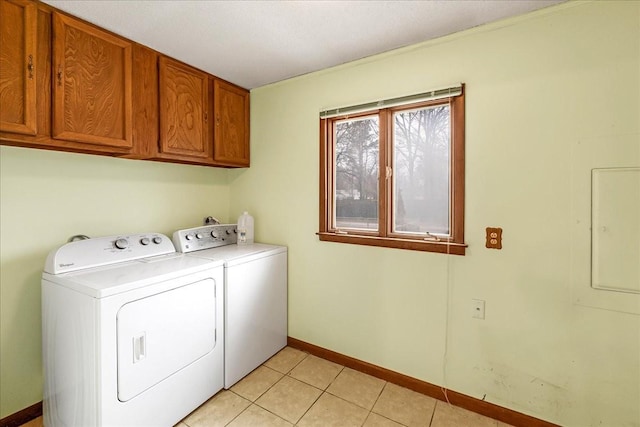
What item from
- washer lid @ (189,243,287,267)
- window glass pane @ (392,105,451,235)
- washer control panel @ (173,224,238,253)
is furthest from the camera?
washer control panel @ (173,224,238,253)

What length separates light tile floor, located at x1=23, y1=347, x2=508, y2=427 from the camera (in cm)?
168

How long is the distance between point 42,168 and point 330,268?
1943 millimetres

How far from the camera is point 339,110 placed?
7.14ft

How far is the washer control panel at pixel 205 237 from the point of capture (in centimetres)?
216

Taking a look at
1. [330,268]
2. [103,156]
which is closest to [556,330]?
[330,268]

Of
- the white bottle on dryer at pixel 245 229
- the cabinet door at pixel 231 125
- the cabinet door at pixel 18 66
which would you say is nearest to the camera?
the cabinet door at pixel 18 66

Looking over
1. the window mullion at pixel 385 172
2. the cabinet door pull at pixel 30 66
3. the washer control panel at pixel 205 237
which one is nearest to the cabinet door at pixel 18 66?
the cabinet door pull at pixel 30 66

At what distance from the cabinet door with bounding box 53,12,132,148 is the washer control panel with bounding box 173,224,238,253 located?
733mm

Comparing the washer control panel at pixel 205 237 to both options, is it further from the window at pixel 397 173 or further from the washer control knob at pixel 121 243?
the window at pixel 397 173

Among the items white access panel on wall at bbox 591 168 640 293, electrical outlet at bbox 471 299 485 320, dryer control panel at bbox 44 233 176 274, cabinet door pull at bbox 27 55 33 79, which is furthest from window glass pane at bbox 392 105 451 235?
cabinet door pull at bbox 27 55 33 79

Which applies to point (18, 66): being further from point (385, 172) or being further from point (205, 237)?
point (385, 172)

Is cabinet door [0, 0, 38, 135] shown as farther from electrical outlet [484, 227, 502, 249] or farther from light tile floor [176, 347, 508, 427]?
electrical outlet [484, 227, 502, 249]

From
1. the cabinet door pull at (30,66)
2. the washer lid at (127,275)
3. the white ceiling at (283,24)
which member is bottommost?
the washer lid at (127,275)

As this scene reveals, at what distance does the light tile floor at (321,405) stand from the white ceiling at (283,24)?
229 cm
